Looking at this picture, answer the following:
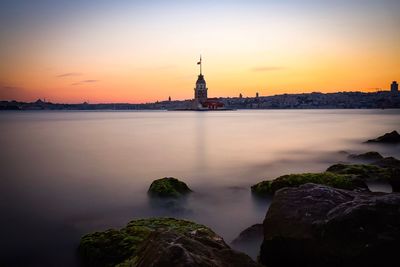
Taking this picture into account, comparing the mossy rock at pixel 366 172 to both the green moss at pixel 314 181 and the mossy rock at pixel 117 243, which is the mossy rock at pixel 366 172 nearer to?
the green moss at pixel 314 181

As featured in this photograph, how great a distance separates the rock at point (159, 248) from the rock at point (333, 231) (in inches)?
35.1

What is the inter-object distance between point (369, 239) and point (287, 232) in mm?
1062

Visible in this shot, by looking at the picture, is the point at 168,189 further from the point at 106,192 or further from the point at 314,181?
the point at 314,181

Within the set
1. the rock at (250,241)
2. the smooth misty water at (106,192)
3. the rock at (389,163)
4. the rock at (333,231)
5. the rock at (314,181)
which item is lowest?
the smooth misty water at (106,192)

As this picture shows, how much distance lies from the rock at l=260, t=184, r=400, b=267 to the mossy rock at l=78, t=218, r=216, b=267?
3.60ft

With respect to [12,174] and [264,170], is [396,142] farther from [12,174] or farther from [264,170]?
[12,174]

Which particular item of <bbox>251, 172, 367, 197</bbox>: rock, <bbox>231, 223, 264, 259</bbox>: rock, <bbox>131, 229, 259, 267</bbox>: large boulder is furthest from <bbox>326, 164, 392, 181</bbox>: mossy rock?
<bbox>131, 229, 259, 267</bbox>: large boulder

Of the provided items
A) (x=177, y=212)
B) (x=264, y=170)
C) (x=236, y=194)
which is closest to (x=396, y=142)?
(x=264, y=170)

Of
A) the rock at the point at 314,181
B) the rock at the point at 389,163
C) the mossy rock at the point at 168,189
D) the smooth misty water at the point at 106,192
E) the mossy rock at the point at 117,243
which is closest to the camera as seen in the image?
the mossy rock at the point at 117,243

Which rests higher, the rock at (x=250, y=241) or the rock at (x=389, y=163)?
the rock at (x=389, y=163)

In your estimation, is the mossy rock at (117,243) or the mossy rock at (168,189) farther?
the mossy rock at (168,189)

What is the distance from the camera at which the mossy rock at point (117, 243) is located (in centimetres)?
518

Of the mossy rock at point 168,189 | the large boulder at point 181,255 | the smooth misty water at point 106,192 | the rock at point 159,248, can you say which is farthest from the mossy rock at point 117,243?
the mossy rock at point 168,189

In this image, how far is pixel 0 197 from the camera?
36.3 ft
